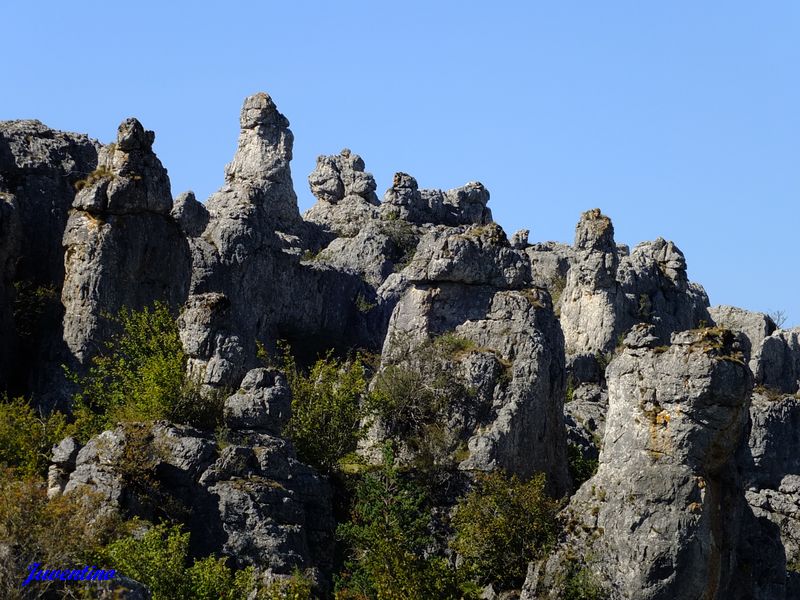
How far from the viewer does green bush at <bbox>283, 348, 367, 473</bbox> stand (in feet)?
221

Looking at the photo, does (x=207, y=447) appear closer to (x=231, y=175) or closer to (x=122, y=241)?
(x=122, y=241)

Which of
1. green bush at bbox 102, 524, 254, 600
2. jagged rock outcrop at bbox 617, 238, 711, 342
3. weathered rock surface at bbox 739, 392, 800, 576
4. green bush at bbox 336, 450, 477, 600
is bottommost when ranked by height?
green bush at bbox 102, 524, 254, 600

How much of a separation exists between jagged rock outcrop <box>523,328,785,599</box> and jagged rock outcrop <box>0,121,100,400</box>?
59.0 ft

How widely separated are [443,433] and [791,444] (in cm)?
2217

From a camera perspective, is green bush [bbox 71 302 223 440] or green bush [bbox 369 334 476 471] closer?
green bush [bbox 71 302 223 440]

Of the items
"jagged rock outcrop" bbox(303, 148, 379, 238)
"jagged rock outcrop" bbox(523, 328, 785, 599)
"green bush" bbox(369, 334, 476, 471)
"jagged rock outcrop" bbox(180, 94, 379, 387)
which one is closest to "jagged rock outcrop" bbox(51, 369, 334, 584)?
"green bush" bbox(369, 334, 476, 471)

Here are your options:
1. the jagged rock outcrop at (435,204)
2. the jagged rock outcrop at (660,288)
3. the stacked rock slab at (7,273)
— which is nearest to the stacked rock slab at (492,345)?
the stacked rock slab at (7,273)

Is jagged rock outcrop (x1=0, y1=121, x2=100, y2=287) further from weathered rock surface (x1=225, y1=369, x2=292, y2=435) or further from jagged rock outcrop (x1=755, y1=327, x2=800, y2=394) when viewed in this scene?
jagged rock outcrop (x1=755, y1=327, x2=800, y2=394)

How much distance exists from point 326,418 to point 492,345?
18.0ft

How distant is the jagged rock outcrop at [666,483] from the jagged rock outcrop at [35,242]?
59.0 ft

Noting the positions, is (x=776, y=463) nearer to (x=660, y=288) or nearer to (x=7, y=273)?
(x=660, y=288)

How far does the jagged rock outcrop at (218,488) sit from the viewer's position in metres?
59.8

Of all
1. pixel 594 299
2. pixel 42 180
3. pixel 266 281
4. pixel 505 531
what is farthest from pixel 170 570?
pixel 594 299

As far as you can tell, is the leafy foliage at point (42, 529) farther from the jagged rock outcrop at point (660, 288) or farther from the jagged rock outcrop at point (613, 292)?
the jagged rock outcrop at point (660, 288)
